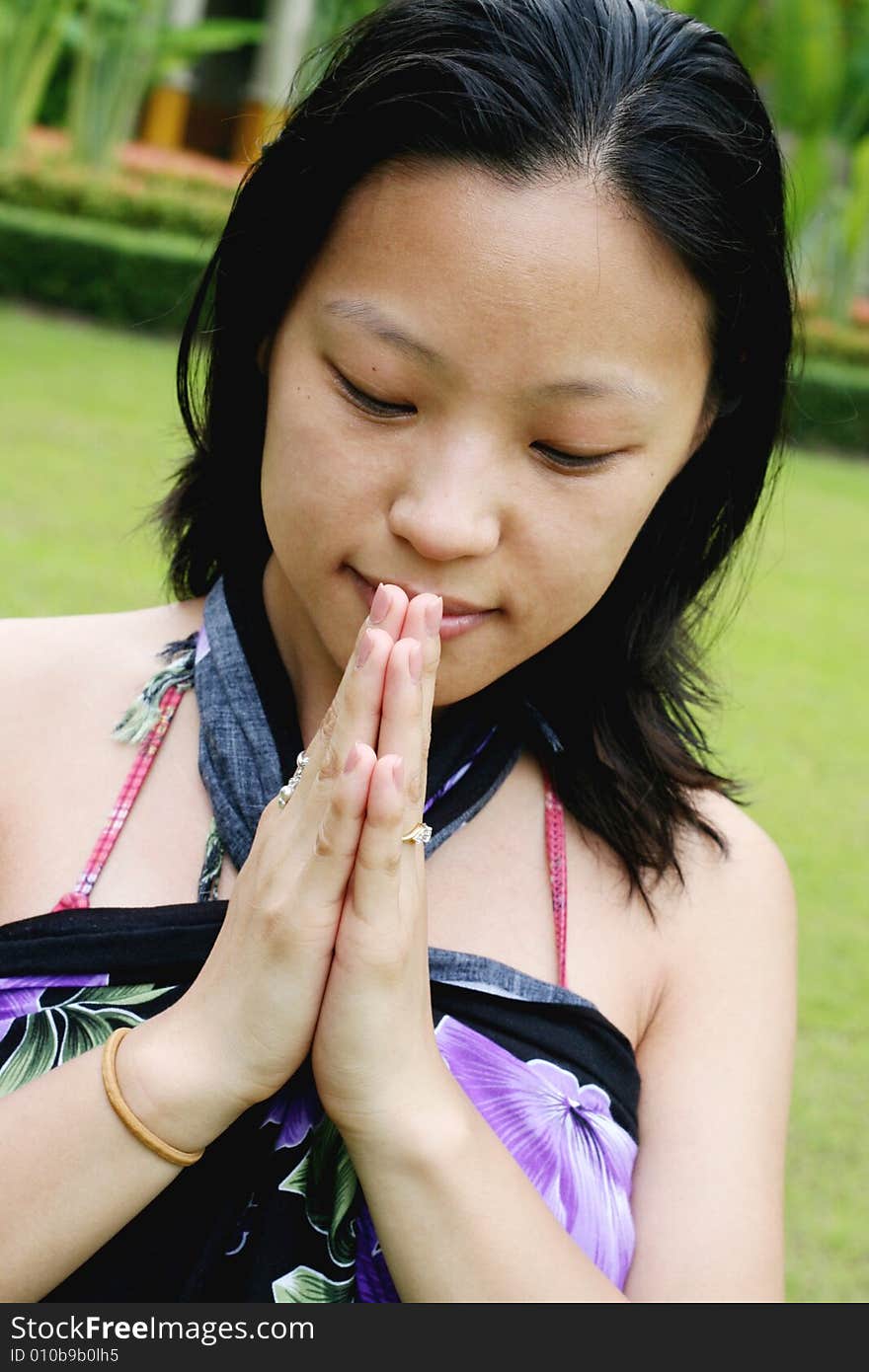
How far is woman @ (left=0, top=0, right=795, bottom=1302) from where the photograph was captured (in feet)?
5.25

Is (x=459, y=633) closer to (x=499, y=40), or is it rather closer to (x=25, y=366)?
(x=499, y=40)

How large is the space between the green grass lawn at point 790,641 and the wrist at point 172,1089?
43.9 inches

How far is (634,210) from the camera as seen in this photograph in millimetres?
1679

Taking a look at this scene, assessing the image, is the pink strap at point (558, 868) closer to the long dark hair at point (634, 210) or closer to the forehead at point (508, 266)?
the long dark hair at point (634, 210)

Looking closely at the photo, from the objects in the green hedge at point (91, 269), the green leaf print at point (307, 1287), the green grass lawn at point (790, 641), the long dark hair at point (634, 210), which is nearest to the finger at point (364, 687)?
the long dark hair at point (634, 210)

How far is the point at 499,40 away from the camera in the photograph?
1688mm

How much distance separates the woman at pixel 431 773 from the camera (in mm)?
1601

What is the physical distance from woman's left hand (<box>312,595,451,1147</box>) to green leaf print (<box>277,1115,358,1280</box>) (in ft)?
0.43

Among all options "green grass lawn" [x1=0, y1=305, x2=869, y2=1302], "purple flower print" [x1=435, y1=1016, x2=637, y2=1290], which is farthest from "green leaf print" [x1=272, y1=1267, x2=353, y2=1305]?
"green grass lawn" [x1=0, y1=305, x2=869, y2=1302]

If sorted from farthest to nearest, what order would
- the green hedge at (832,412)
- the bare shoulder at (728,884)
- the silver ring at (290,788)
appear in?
1. the green hedge at (832,412)
2. the bare shoulder at (728,884)
3. the silver ring at (290,788)

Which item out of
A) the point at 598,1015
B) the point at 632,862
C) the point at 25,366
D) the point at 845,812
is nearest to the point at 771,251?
the point at 632,862

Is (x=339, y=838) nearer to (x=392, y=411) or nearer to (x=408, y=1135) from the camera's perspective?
(x=408, y=1135)

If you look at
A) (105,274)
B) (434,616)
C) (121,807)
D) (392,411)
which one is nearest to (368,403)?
(392,411)

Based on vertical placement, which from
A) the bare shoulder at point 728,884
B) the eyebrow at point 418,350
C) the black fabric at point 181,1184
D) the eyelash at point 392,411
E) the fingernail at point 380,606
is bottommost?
the black fabric at point 181,1184
